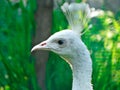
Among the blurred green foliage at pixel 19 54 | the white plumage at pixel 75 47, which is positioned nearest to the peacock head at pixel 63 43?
the white plumage at pixel 75 47

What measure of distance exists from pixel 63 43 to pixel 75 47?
80 millimetres

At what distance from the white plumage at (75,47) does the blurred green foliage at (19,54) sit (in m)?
1.31

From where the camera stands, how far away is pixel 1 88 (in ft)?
14.1

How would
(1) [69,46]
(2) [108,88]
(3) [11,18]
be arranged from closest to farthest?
(1) [69,46] → (2) [108,88] → (3) [11,18]

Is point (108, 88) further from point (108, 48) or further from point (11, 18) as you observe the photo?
point (11, 18)

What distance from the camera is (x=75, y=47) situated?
9.45ft

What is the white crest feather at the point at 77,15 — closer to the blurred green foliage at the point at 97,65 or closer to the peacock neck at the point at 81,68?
the peacock neck at the point at 81,68

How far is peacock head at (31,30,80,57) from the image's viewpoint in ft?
9.46

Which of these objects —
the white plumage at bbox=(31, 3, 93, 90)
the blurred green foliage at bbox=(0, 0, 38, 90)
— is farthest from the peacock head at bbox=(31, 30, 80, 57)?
the blurred green foliage at bbox=(0, 0, 38, 90)

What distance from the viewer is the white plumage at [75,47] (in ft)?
9.45

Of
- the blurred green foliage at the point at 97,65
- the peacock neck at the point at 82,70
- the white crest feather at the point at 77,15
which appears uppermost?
the white crest feather at the point at 77,15

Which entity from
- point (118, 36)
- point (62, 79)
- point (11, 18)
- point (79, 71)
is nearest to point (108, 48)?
point (118, 36)

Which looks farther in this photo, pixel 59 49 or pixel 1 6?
pixel 1 6

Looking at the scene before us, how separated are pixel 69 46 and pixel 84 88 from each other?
Result: 9.1 inches
